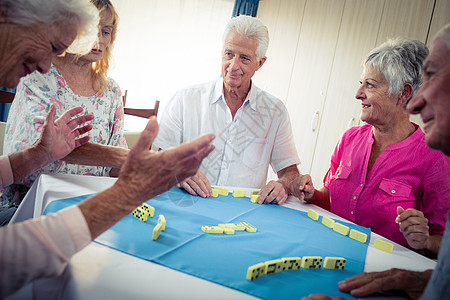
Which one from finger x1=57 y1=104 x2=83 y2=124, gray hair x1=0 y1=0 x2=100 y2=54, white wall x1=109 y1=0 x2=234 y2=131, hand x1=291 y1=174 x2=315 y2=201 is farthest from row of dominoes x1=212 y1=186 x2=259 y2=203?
white wall x1=109 y1=0 x2=234 y2=131

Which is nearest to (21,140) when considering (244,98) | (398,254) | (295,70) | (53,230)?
(53,230)

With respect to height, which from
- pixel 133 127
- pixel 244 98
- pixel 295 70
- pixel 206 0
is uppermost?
pixel 206 0

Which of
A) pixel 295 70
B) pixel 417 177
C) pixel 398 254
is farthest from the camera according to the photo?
pixel 295 70

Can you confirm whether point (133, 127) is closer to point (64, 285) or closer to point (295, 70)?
point (295, 70)

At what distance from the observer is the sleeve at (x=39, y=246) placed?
2.58 ft

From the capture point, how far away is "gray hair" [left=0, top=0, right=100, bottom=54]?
3.32 feet

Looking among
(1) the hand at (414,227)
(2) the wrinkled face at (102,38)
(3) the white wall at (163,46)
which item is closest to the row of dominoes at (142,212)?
(1) the hand at (414,227)

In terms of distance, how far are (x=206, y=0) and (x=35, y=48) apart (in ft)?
17.2

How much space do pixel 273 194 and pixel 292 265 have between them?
2.55 feet

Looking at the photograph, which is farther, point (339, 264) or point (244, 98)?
point (244, 98)

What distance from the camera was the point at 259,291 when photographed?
96cm

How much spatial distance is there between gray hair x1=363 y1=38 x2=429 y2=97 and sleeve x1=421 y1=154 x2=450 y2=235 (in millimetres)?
456

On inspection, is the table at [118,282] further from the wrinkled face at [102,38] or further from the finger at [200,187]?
the wrinkled face at [102,38]

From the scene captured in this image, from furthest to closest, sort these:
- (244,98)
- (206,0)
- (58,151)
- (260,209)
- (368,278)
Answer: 1. (206,0)
2. (244,98)
3. (260,209)
4. (58,151)
5. (368,278)
